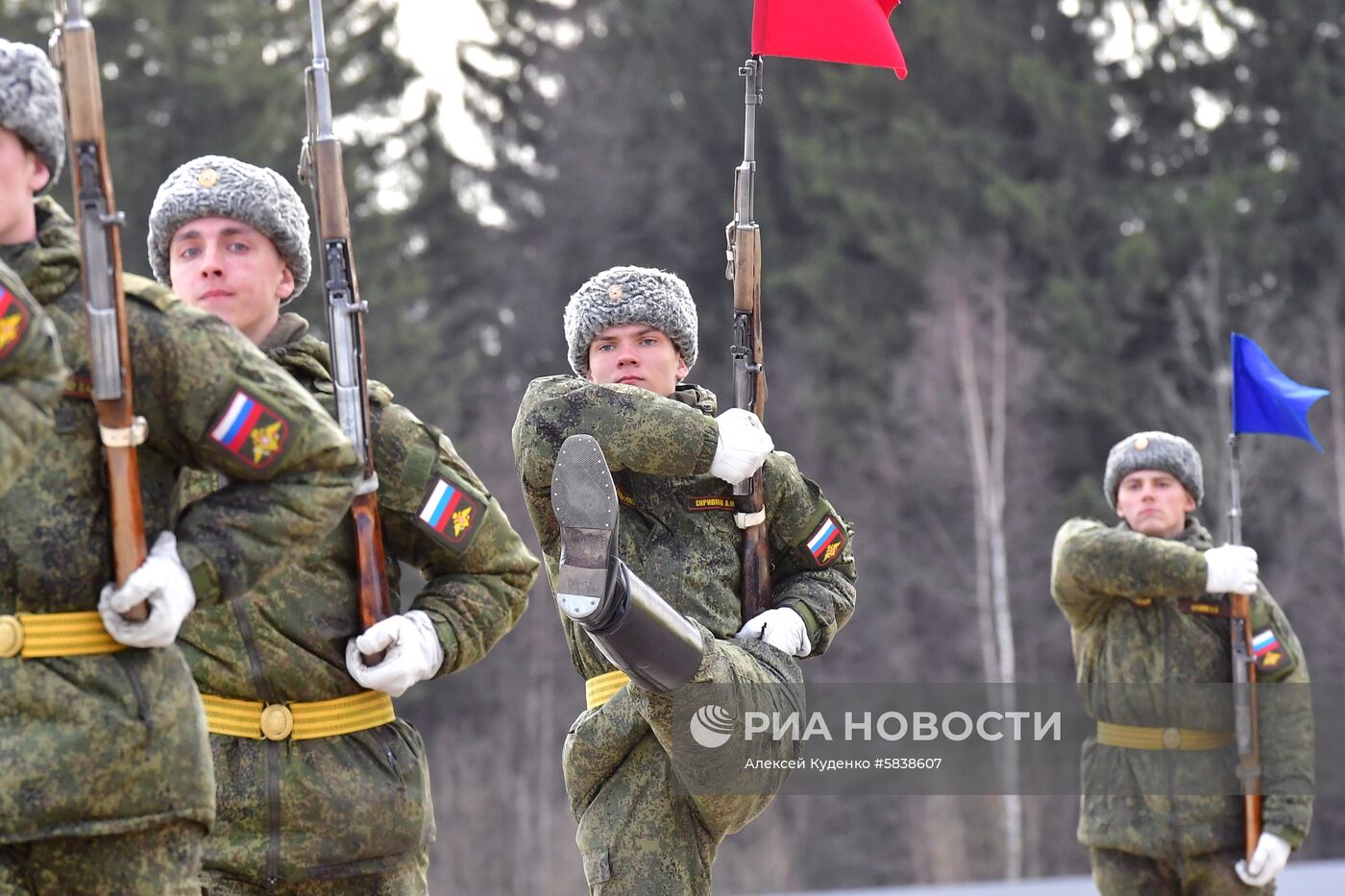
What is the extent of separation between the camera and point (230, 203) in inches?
198

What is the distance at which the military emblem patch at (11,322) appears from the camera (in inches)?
141

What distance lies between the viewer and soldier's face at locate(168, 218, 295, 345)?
5.04 meters

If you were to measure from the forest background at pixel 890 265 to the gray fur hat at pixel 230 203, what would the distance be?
19.6m

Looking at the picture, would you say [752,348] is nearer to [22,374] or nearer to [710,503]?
[710,503]

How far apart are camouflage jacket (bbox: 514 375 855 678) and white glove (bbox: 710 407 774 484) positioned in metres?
0.03

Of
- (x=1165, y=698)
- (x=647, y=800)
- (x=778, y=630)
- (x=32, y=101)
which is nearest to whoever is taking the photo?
(x=32, y=101)

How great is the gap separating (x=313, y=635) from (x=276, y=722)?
207 mm

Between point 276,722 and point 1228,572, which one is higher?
point 1228,572

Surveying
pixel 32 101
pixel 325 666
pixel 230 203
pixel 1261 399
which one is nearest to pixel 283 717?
pixel 325 666

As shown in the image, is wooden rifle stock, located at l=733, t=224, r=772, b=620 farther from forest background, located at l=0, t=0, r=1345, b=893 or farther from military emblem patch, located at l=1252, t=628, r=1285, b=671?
forest background, located at l=0, t=0, r=1345, b=893

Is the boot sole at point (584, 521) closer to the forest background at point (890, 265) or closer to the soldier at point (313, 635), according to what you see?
the soldier at point (313, 635)

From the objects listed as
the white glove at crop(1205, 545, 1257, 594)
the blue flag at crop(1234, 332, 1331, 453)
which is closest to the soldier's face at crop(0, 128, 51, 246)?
the white glove at crop(1205, 545, 1257, 594)

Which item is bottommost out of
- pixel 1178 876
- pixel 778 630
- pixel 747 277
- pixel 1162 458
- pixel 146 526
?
pixel 1178 876

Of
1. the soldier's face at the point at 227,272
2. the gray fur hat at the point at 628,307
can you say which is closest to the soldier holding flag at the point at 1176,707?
the gray fur hat at the point at 628,307
